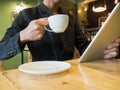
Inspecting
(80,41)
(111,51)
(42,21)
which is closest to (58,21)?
(42,21)

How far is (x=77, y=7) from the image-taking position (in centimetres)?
546

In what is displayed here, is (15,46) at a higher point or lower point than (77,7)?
lower

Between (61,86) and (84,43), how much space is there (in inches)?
37.3

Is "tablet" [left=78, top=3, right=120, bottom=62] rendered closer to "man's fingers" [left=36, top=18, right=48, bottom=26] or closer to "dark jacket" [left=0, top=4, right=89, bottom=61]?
"man's fingers" [left=36, top=18, right=48, bottom=26]

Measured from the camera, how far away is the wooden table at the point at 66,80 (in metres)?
0.50

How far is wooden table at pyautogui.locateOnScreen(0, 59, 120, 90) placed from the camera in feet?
1.65

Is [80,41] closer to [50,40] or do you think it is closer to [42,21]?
[50,40]

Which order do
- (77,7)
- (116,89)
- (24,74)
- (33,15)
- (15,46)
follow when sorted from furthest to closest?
1. (77,7)
2. (33,15)
3. (15,46)
4. (24,74)
5. (116,89)

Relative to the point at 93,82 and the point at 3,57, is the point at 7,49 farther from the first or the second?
the point at 93,82

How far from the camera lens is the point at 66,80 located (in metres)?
0.57

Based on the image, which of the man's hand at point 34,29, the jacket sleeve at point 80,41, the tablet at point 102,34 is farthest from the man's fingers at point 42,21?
the jacket sleeve at point 80,41

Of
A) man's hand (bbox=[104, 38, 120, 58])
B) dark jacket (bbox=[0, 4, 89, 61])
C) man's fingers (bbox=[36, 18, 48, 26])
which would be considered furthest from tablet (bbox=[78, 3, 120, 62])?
dark jacket (bbox=[0, 4, 89, 61])

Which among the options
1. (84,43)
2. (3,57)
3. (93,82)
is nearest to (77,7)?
(84,43)

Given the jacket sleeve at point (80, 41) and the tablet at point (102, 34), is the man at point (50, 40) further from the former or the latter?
the tablet at point (102, 34)
